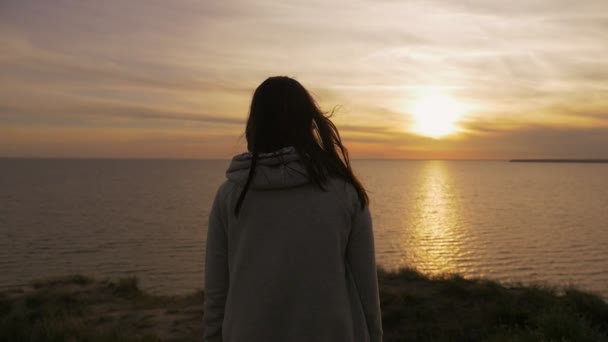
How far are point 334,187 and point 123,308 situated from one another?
1149 centimetres

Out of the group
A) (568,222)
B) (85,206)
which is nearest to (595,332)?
(568,222)

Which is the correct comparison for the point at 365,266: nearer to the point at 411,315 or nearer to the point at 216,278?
the point at 216,278

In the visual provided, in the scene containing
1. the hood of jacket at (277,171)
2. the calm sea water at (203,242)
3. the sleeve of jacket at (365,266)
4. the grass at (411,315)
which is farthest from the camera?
the calm sea water at (203,242)

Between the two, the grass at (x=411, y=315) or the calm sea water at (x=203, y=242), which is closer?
the grass at (x=411, y=315)

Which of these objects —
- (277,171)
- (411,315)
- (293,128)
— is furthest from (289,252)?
(411,315)

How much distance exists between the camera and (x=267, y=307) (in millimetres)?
2098

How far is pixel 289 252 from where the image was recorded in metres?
2.06

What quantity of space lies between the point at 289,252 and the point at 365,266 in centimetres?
37

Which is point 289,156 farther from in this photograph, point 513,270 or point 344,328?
point 513,270

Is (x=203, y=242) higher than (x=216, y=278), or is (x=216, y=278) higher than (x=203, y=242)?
(x=216, y=278)

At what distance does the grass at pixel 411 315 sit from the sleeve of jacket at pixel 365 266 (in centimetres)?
559

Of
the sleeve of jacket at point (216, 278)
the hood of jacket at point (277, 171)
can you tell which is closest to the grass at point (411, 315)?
the sleeve of jacket at point (216, 278)

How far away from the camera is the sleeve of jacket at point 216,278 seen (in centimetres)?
224

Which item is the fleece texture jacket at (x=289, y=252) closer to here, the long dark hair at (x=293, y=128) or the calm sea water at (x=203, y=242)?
the long dark hair at (x=293, y=128)
